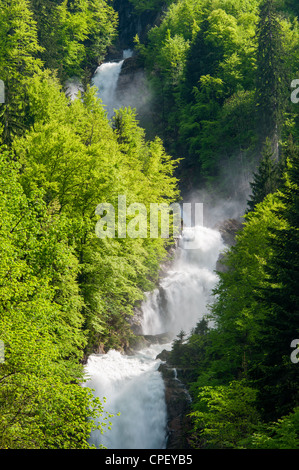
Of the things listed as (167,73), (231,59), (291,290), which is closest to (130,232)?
(291,290)

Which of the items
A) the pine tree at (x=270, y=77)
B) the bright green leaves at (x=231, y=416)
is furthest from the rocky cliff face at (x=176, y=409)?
the pine tree at (x=270, y=77)

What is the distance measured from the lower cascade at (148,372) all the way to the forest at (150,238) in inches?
48.1

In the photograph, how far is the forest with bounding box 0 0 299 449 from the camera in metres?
15.2

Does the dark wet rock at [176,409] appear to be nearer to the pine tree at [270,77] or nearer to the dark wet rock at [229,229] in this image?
the dark wet rock at [229,229]

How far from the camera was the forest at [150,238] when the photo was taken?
15219mm

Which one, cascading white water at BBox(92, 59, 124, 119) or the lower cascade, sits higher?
cascading white water at BBox(92, 59, 124, 119)

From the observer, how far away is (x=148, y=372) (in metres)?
27.8

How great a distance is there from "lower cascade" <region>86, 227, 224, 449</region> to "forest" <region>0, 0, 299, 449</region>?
4.01ft

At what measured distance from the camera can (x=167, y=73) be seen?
66.9 meters

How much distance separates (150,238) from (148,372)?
11.1 m

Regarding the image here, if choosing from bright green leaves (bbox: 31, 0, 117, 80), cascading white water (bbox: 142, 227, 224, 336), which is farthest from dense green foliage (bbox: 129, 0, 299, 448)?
bright green leaves (bbox: 31, 0, 117, 80)

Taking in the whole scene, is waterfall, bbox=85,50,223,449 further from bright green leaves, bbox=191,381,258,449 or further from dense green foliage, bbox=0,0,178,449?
bright green leaves, bbox=191,381,258,449

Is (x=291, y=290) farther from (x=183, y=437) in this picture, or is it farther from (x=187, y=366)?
(x=187, y=366)
